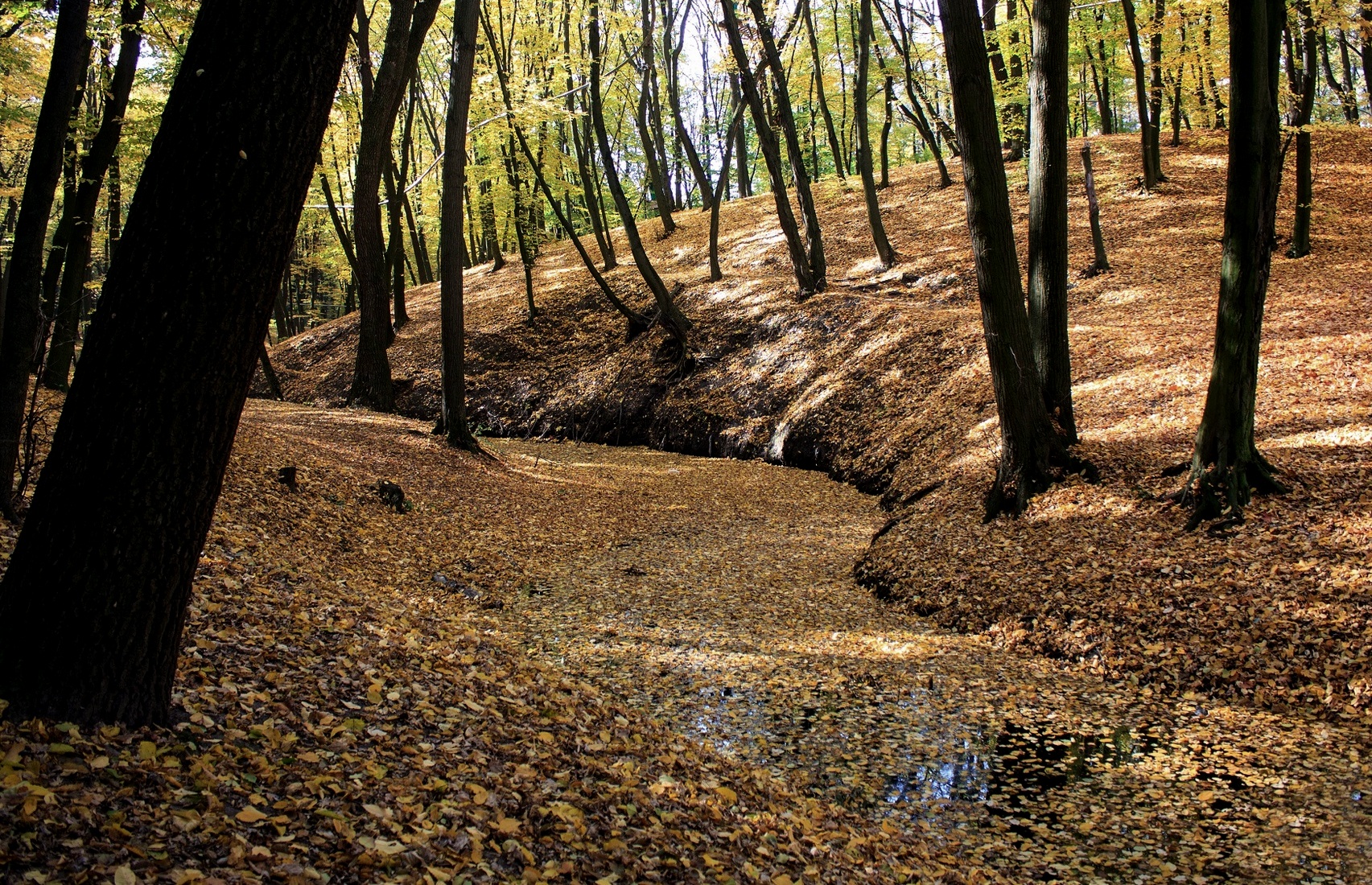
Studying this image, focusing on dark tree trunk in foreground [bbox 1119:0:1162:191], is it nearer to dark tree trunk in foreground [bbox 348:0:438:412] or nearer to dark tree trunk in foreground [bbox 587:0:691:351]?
dark tree trunk in foreground [bbox 587:0:691:351]

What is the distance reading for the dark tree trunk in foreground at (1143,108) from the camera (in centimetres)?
1627

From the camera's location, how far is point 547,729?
4.54 metres

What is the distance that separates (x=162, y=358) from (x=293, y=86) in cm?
111

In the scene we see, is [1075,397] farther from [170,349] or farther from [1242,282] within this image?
[170,349]

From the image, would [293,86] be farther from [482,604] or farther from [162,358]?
[482,604]

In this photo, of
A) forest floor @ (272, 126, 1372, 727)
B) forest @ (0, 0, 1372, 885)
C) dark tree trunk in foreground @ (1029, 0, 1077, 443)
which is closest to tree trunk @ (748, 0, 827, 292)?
forest @ (0, 0, 1372, 885)

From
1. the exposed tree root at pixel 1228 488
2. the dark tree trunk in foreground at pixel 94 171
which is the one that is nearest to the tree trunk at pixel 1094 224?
the exposed tree root at pixel 1228 488

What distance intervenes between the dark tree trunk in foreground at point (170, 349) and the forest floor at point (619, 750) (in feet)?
1.37

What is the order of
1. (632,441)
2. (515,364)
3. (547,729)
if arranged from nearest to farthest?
(547,729), (632,441), (515,364)

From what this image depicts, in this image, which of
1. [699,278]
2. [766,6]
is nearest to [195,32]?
[766,6]

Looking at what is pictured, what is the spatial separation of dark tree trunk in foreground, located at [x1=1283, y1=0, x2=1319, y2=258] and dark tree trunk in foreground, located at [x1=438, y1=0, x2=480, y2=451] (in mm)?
12045

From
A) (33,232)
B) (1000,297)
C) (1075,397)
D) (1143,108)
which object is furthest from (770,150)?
(33,232)

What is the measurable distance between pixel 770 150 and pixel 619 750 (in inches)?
649

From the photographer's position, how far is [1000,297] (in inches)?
347
